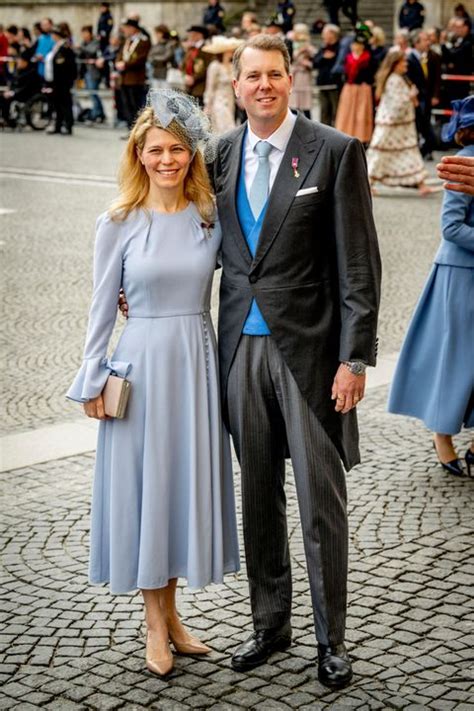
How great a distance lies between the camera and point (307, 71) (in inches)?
800

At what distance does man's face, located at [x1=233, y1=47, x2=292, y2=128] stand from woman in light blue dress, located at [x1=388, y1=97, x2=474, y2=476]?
220 centimetres

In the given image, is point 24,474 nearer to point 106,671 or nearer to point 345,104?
point 106,671

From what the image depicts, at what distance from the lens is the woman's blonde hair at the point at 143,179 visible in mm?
4055

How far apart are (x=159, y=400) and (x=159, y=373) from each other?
85 millimetres

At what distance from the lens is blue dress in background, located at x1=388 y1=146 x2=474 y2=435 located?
19.9ft

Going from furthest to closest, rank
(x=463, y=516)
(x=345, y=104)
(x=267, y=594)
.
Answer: (x=345, y=104) → (x=463, y=516) → (x=267, y=594)

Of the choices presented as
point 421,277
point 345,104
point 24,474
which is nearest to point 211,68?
point 345,104

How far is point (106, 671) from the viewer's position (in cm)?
412

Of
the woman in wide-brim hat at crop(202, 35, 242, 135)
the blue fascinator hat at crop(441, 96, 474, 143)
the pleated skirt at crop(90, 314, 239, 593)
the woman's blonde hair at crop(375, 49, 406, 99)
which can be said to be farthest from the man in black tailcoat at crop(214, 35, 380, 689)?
the woman in wide-brim hat at crop(202, 35, 242, 135)

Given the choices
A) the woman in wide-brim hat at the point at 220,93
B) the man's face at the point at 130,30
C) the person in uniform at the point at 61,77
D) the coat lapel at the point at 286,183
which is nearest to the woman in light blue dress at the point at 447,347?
the coat lapel at the point at 286,183

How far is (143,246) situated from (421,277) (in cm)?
680

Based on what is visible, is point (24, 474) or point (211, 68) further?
point (211, 68)

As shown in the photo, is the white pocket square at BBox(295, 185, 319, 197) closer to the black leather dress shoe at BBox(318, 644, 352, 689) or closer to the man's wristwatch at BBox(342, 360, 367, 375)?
the man's wristwatch at BBox(342, 360, 367, 375)

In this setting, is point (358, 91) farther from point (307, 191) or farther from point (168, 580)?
point (168, 580)
